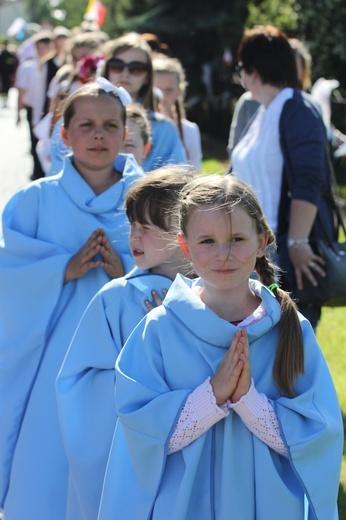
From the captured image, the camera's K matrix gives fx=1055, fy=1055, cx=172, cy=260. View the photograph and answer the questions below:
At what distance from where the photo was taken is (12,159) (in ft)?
59.8

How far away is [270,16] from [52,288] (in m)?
15.5

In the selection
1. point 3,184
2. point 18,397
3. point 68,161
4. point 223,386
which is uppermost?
point 68,161

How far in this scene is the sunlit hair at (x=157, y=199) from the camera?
3.77m

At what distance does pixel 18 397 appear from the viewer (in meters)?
4.59

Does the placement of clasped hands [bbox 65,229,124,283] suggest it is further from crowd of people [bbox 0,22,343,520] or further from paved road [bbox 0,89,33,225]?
paved road [bbox 0,89,33,225]

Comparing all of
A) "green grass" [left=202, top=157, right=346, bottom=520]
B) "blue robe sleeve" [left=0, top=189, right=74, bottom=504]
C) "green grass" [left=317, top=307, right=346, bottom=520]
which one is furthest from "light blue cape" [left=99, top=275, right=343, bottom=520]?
"green grass" [left=317, top=307, right=346, bottom=520]

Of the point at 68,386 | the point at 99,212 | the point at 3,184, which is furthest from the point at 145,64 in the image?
the point at 3,184

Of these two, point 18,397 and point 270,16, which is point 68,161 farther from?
point 270,16

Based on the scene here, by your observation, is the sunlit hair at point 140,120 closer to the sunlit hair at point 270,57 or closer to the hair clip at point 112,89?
the hair clip at point 112,89

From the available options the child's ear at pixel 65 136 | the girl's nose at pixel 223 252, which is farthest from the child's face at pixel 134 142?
the girl's nose at pixel 223 252

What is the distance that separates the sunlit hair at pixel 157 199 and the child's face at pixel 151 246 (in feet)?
0.08

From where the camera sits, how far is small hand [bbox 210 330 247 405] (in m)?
3.02

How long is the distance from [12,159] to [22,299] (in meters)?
13.9

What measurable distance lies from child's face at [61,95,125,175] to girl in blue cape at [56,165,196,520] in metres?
0.84
